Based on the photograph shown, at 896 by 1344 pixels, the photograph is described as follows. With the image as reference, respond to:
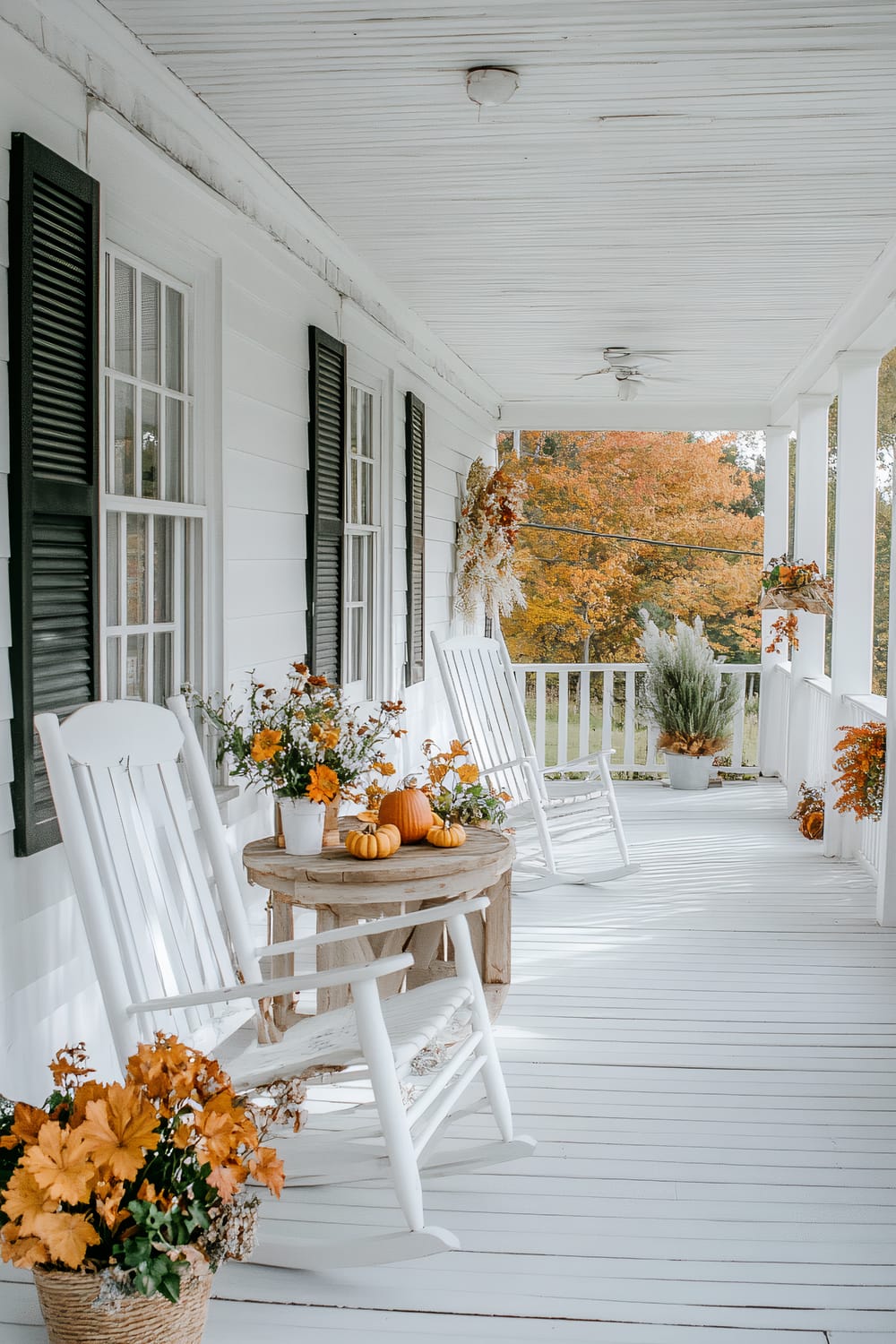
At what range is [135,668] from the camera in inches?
123

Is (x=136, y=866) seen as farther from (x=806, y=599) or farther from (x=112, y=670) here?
Answer: (x=806, y=599)

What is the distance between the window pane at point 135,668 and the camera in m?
3.08

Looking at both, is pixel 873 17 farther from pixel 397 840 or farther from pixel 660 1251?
pixel 660 1251

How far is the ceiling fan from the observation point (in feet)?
21.5

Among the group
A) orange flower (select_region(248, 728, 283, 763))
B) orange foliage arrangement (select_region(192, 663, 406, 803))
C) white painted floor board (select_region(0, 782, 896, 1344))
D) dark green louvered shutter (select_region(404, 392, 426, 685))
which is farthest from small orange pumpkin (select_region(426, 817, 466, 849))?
dark green louvered shutter (select_region(404, 392, 426, 685))

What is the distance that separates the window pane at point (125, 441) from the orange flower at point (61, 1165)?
1.62 metres

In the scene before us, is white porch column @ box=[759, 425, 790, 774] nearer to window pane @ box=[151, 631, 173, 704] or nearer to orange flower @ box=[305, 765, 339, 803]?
orange flower @ box=[305, 765, 339, 803]

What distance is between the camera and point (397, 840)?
135 inches

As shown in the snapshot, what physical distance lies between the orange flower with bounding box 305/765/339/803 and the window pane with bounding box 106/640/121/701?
58 centimetres

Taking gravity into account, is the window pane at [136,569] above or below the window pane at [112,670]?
above

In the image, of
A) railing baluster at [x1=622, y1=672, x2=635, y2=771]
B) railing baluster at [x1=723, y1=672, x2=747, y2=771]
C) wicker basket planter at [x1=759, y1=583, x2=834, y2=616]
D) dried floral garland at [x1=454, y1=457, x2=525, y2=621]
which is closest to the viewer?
wicker basket planter at [x1=759, y1=583, x2=834, y2=616]

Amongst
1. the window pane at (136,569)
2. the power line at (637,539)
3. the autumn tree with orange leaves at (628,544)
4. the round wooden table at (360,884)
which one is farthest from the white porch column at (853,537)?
the autumn tree with orange leaves at (628,544)

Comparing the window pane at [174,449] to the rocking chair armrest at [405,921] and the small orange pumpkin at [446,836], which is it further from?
the rocking chair armrest at [405,921]

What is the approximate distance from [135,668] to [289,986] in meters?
1.12
